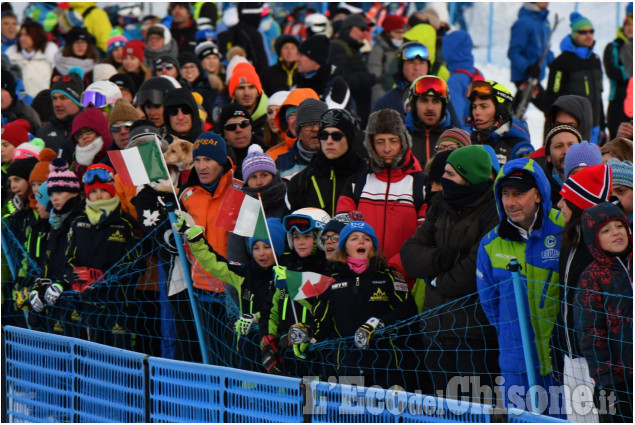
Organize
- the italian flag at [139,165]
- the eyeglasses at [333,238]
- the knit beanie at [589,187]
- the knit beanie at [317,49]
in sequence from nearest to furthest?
the knit beanie at [589,187] → the eyeglasses at [333,238] → the italian flag at [139,165] → the knit beanie at [317,49]

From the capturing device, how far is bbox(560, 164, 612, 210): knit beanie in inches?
233

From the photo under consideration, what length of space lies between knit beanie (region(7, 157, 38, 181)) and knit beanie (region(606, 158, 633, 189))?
5.28m

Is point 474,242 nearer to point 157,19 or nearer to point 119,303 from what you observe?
point 119,303

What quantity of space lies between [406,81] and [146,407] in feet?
13.8

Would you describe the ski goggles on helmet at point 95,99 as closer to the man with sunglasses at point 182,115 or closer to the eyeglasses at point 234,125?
the man with sunglasses at point 182,115

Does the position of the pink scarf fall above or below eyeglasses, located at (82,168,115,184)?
below

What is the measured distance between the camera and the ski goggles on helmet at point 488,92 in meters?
7.96

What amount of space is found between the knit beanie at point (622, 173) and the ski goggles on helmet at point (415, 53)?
3.52 metres

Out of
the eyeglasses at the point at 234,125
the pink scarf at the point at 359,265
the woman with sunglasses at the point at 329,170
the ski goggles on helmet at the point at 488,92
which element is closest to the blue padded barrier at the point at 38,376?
the woman with sunglasses at the point at 329,170

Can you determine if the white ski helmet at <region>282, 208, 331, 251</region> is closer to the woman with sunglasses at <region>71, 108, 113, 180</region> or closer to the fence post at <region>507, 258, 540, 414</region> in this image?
the fence post at <region>507, 258, 540, 414</region>

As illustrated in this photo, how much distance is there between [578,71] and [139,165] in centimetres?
641

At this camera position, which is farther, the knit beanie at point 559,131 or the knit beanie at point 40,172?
the knit beanie at point 40,172

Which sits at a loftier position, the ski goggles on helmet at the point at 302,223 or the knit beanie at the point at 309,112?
the knit beanie at the point at 309,112

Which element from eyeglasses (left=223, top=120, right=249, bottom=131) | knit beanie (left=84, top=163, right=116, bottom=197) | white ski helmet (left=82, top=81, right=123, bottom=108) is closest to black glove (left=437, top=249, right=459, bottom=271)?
knit beanie (left=84, top=163, right=116, bottom=197)
